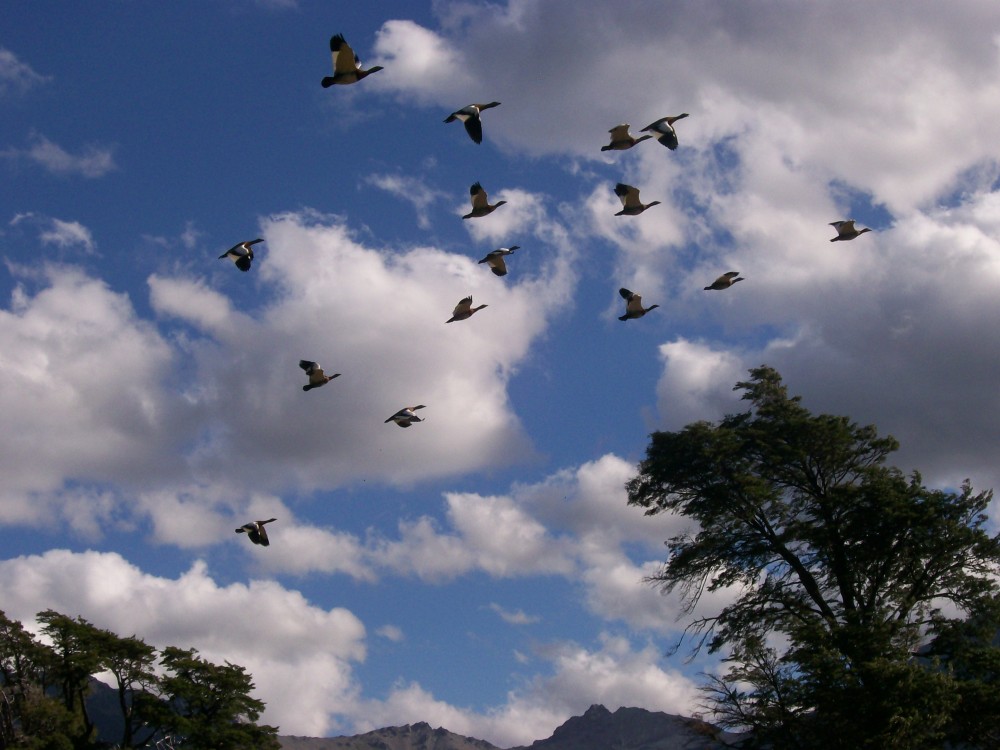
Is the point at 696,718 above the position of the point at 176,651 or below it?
below

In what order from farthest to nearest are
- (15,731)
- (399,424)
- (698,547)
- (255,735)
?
(255,735) → (15,731) → (698,547) → (399,424)

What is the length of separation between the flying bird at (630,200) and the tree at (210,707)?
3612 centimetres

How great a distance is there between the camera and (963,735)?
25.9 m

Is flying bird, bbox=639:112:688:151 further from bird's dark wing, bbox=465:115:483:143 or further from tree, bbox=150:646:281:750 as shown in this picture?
tree, bbox=150:646:281:750

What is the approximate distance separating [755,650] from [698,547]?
4.12 m

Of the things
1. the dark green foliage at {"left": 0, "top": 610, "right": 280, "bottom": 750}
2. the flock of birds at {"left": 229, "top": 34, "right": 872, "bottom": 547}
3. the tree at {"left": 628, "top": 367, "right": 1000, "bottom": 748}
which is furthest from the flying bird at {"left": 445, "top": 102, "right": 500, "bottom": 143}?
the dark green foliage at {"left": 0, "top": 610, "right": 280, "bottom": 750}

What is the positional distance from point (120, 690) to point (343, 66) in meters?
43.3

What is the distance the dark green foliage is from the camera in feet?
160

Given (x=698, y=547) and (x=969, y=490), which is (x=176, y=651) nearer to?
(x=698, y=547)

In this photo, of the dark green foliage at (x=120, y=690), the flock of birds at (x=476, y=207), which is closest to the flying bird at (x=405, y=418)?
the flock of birds at (x=476, y=207)

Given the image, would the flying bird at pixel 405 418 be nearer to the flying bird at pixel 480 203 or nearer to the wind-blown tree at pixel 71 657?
the flying bird at pixel 480 203

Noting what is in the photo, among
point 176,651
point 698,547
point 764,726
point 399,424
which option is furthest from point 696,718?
point 176,651

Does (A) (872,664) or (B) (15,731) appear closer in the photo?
(A) (872,664)

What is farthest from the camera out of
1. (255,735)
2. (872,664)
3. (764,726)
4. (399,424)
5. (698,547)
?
(255,735)
